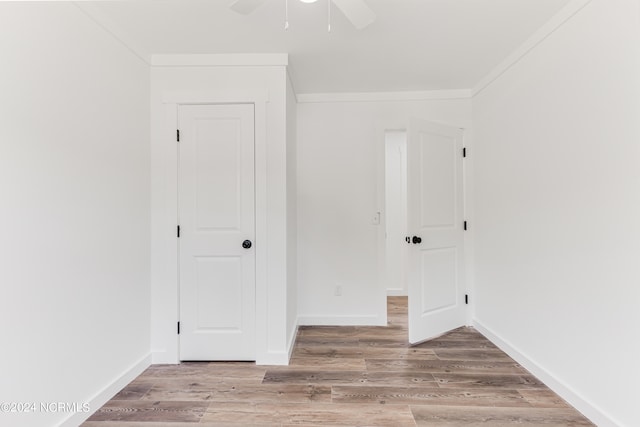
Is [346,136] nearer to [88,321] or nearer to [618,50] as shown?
[618,50]

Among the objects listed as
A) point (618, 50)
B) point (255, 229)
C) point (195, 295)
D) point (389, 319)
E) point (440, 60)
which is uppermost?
point (440, 60)

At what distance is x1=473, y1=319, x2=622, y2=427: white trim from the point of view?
5.49 feet

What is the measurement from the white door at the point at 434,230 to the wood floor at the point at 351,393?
0.34 metres

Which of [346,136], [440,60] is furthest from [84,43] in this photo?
[440,60]

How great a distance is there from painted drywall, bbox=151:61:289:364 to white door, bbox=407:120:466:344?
116 cm

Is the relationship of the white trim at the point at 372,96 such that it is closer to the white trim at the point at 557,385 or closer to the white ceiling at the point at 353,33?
the white ceiling at the point at 353,33

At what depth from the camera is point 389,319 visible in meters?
3.39

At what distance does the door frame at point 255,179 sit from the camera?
7.80ft

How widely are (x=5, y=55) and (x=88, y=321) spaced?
1391mm

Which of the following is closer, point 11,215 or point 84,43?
point 11,215

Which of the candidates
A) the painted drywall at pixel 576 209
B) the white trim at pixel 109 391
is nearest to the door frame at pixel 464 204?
the painted drywall at pixel 576 209

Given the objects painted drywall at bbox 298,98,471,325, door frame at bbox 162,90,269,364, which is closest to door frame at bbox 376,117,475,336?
painted drywall at bbox 298,98,471,325

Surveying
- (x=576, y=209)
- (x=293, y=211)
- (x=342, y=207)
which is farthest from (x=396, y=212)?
(x=576, y=209)

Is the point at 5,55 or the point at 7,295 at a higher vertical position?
the point at 5,55
